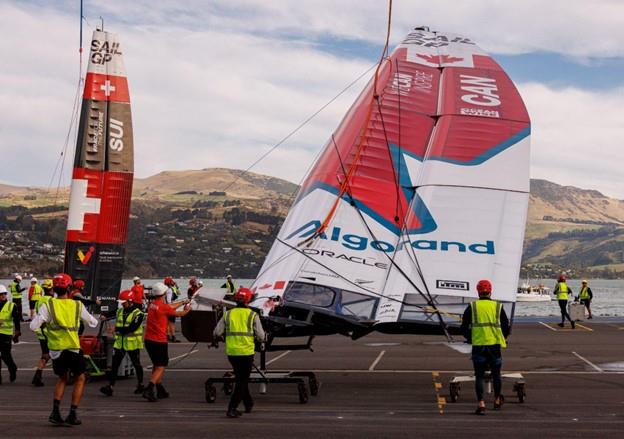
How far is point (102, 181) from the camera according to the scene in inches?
1302

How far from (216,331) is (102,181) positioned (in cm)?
1936

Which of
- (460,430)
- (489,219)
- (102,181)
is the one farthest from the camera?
(102,181)

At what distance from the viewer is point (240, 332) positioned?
568 inches

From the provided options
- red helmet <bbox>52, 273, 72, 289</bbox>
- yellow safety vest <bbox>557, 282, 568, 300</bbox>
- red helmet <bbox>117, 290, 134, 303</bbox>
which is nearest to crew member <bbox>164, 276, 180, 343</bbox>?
red helmet <bbox>117, 290, 134, 303</bbox>

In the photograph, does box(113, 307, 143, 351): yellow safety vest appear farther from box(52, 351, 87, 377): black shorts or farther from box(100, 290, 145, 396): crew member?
box(52, 351, 87, 377): black shorts

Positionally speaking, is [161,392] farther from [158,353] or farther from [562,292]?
[562,292]

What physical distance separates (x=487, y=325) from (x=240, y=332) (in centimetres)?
377

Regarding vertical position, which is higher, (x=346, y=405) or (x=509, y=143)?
(x=509, y=143)

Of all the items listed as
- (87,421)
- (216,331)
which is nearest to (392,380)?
(216,331)

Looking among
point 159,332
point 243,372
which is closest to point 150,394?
point 159,332

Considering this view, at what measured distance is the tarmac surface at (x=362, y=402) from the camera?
12742 mm

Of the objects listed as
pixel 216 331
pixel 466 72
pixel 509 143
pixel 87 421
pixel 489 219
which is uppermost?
pixel 466 72

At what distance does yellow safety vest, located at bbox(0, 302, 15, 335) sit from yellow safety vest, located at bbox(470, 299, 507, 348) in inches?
370

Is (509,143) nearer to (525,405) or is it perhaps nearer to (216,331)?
(525,405)
